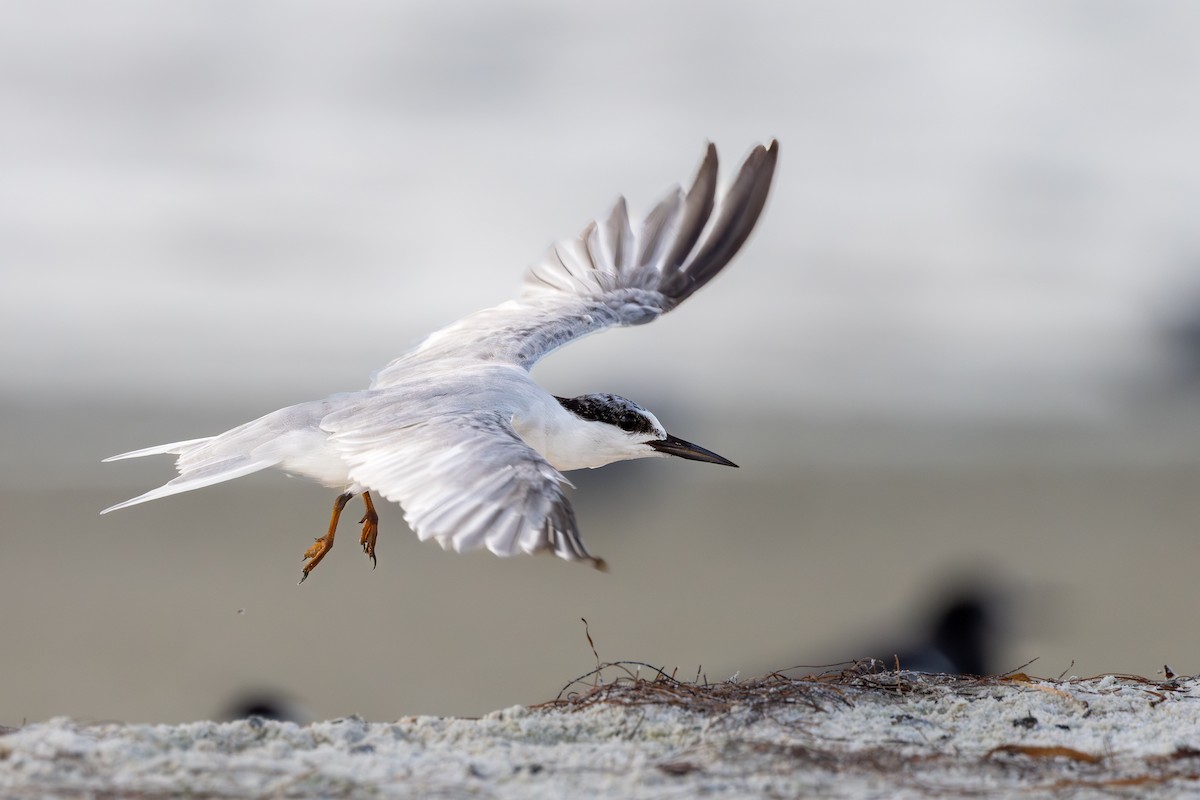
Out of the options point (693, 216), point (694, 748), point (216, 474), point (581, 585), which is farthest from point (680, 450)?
point (581, 585)

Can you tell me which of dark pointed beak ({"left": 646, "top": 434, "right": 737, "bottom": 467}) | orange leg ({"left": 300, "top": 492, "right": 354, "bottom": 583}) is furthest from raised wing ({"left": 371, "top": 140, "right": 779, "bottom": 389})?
orange leg ({"left": 300, "top": 492, "right": 354, "bottom": 583})

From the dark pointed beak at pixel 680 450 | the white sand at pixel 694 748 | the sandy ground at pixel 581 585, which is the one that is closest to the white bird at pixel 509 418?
the dark pointed beak at pixel 680 450

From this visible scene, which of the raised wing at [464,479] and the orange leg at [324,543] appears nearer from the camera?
the raised wing at [464,479]

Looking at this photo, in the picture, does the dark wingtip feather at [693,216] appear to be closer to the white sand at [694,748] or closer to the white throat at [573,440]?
the white throat at [573,440]

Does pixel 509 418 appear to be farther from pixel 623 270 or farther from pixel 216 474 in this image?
pixel 623 270

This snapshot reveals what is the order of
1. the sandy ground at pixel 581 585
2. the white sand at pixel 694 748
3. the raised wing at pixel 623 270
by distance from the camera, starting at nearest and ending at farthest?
the white sand at pixel 694 748 < the raised wing at pixel 623 270 < the sandy ground at pixel 581 585

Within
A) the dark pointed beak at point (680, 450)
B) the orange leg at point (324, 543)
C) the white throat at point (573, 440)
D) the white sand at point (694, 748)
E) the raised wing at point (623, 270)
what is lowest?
the white sand at point (694, 748)

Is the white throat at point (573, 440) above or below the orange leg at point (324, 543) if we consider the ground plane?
above
